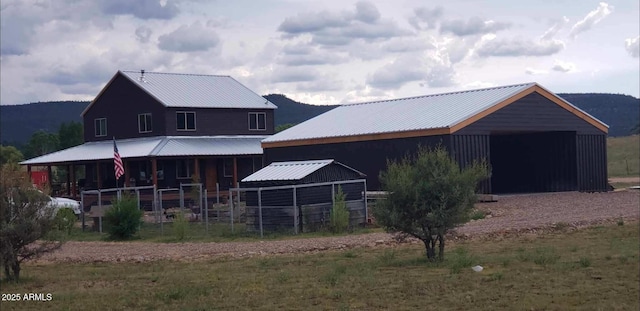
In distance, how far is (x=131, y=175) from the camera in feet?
178

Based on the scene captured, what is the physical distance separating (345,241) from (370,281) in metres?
7.63

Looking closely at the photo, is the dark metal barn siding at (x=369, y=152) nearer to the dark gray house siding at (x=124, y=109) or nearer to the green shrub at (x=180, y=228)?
the dark gray house siding at (x=124, y=109)

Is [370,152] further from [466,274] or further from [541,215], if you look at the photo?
[466,274]

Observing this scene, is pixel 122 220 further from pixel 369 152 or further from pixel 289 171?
pixel 369 152

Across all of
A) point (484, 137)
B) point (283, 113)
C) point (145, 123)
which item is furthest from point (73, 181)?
point (283, 113)

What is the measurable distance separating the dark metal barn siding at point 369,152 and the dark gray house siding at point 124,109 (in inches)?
460

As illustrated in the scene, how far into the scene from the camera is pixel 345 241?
2402cm

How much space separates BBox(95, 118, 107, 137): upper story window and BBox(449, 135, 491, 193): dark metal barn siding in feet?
93.5

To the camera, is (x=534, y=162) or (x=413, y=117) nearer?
(x=413, y=117)

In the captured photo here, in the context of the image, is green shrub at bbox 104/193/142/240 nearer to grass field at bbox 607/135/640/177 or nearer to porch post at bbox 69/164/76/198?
porch post at bbox 69/164/76/198

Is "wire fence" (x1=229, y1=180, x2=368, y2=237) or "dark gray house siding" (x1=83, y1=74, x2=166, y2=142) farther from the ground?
"dark gray house siding" (x1=83, y1=74, x2=166, y2=142)

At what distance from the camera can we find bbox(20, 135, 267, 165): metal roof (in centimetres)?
5028

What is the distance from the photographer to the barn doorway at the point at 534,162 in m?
43.6

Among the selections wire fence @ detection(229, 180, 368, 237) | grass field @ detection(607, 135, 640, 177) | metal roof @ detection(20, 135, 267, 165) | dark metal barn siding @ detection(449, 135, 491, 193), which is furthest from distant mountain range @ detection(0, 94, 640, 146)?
wire fence @ detection(229, 180, 368, 237)
